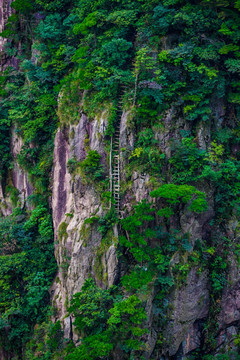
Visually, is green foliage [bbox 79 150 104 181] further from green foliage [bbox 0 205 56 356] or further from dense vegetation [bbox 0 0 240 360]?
green foliage [bbox 0 205 56 356]

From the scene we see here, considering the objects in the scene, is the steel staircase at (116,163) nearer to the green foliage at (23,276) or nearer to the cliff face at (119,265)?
the cliff face at (119,265)

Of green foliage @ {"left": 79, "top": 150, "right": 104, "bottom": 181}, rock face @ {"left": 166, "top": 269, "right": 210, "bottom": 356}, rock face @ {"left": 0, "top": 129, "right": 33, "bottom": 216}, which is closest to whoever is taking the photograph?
rock face @ {"left": 166, "top": 269, "right": 210, "bottom": 356}

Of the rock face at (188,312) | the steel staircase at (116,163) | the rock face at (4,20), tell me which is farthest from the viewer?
the rock face at (4,20)

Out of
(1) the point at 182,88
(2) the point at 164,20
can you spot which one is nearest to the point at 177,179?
(1) the point at 182,88

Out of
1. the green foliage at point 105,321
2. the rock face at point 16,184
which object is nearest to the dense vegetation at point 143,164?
the green foliage at point 105,321

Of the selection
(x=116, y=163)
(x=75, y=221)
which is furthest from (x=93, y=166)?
(x=75, y=221)

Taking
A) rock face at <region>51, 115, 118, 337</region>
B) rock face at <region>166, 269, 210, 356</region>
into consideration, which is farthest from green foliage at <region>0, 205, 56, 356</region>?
rock face at <region>166, 269, 210, 356</region>

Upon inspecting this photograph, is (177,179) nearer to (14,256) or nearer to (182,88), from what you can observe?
(182,88)

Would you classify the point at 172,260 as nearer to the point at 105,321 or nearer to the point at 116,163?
the point at 105,321
